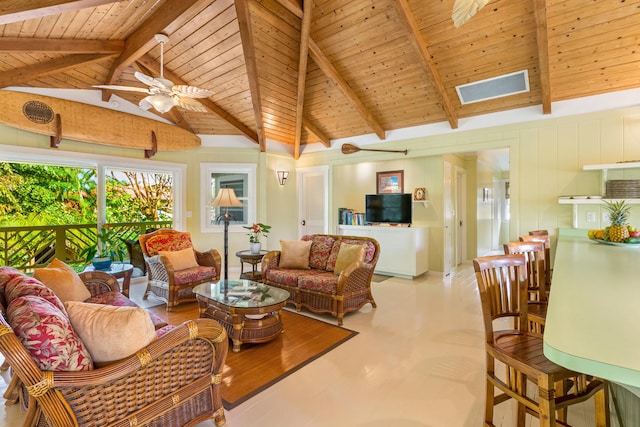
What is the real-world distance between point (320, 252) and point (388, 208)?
7.70 ft

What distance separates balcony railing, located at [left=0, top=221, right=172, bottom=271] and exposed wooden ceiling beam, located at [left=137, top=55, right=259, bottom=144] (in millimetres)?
2539

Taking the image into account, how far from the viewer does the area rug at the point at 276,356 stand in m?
2.22

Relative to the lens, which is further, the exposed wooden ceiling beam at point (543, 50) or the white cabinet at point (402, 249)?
the white cabinet at point (402, 249)

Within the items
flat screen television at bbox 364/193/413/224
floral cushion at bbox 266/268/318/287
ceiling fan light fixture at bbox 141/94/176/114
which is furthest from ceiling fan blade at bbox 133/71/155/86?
flat screen television at bbox 364/193/413/224

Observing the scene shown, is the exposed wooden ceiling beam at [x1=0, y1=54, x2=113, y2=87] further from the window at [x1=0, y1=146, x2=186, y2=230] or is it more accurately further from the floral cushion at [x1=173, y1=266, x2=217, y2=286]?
the floral cushion at [x1=173, y1=266, x2=217, y2=286]

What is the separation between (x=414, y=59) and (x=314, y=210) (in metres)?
3.84

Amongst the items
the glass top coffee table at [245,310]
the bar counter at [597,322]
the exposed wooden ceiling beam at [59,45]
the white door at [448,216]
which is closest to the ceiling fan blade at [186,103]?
the exposed wooden ceiling beam at [59,45]

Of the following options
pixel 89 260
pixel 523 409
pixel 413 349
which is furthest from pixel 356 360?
pixel 89 260

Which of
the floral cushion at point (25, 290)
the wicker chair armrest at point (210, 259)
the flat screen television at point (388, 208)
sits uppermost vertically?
the flat screen television at point (388, 208)

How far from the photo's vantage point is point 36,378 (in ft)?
3.77

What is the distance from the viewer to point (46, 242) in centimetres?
497

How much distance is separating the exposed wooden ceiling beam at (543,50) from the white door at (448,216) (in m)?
1.91

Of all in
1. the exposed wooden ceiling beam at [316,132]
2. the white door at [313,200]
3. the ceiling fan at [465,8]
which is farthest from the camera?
the white door at [313,200]

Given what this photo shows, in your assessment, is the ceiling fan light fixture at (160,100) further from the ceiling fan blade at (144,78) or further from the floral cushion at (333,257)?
the floral cushion at (333,257)
